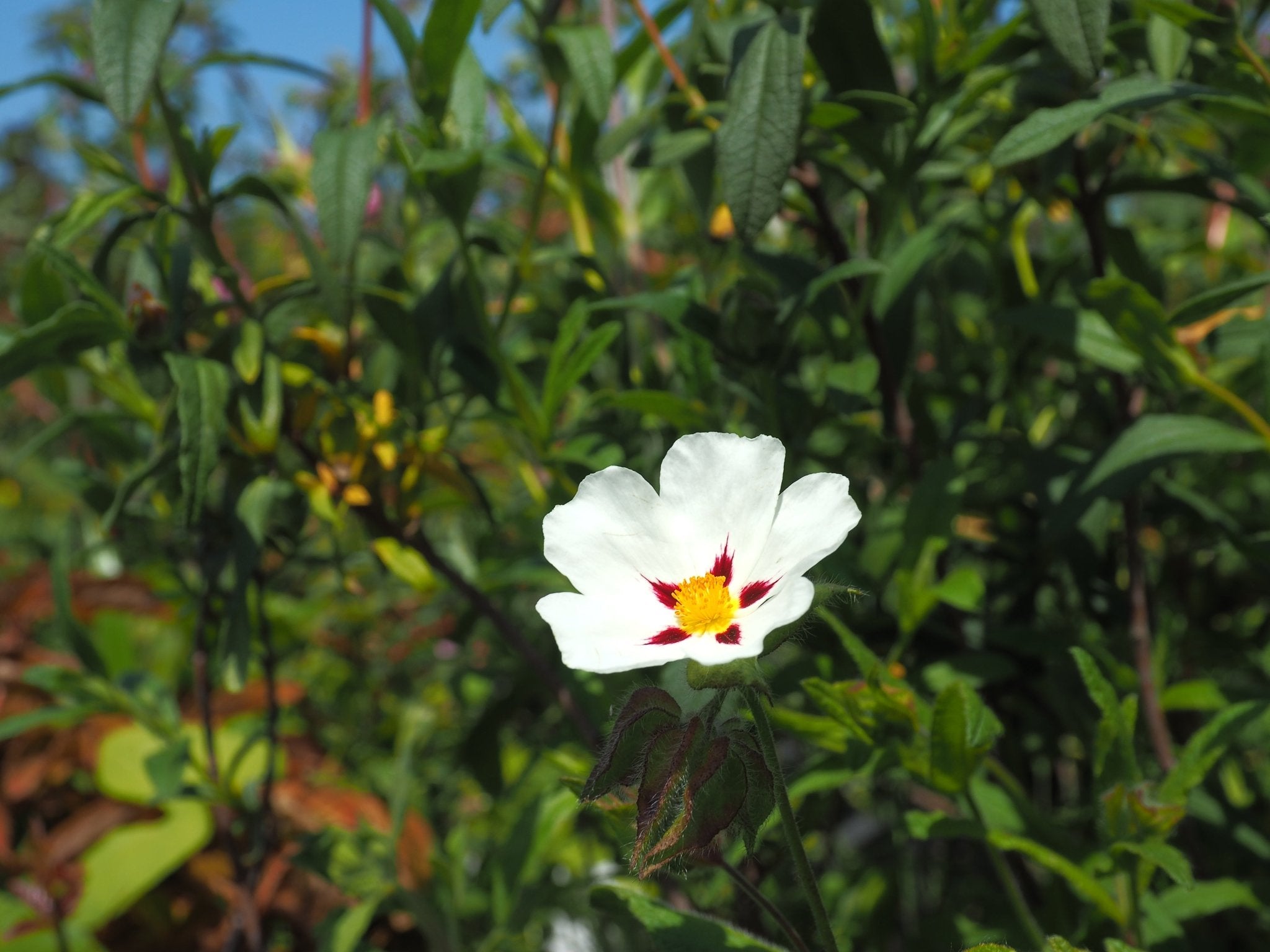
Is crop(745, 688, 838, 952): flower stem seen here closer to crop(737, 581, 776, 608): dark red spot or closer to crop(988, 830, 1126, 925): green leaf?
crop(737, 581, 776, 608): dark red spot

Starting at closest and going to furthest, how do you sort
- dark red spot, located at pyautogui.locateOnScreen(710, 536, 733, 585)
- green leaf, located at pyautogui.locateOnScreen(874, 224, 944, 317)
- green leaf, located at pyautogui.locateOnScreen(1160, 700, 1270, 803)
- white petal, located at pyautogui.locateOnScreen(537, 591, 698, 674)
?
white petal, located at pyautogui.locateOnScreen(537, 591, 698, 674)
dark red spot, located at pyautogui.locateOnScreen(710, 536, 733, 585)
green leaf, located at pyautogui.locateOnScreen(1160, 700, 1270, 803)
green leaf, located at pyautogui.locateOnScreen(874, 224, 944, 317)

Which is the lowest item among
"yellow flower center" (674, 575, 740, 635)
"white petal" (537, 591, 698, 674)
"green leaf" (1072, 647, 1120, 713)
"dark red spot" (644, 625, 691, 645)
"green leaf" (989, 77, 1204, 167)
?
"green leaf" (1072, 647, 1120, 713)

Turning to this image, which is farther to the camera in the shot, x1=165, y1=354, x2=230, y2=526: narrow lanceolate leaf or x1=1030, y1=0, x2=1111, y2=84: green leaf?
x1=165, y1=354, x2=230, y2=526: narrow lanceolate leaf

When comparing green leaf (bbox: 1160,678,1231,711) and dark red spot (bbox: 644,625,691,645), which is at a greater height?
dark red spot (bbox: 644,625,691,645)

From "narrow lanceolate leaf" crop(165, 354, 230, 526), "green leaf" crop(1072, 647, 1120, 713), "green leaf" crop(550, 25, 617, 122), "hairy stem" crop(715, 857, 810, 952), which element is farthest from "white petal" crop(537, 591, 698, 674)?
"green leaf" crop(550, 25, 617, 122)

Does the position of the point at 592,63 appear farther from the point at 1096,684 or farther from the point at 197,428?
the point at 1096,684

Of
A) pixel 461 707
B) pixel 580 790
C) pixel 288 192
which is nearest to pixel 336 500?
pixel 288 192

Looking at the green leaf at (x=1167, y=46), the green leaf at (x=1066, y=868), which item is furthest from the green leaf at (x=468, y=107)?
the green leaf at (x=1066, y=868)

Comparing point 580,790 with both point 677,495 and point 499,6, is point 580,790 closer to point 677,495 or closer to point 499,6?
point 677,495

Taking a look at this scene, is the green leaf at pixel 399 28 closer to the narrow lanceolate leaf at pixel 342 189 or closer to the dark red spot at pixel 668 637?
the narrow lanceolate leaf at pixel 342 189
